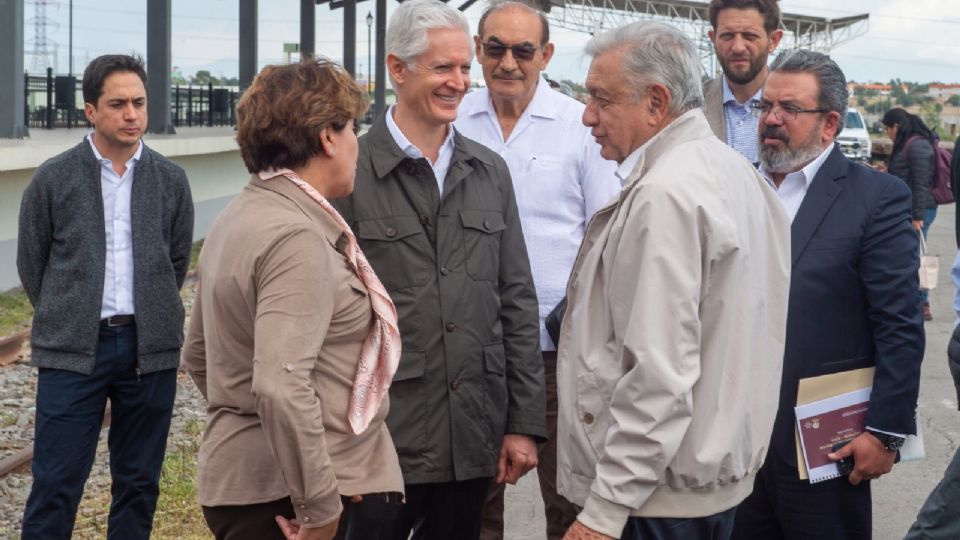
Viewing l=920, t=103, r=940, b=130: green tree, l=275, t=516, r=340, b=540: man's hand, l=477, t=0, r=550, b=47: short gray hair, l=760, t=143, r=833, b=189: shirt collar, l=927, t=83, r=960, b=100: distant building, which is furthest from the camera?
l=927, t=83, r=960, b=100: distant building

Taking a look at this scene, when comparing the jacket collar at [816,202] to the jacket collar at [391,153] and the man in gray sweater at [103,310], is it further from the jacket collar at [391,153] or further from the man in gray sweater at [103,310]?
the man in gray sweater at [103,310]

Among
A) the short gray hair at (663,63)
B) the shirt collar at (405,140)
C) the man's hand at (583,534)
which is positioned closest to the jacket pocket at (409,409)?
the shirt collar at (405,140)

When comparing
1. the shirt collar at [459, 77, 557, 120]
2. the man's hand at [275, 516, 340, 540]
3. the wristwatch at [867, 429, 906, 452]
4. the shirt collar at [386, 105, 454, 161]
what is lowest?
the man's hand at [275, 516, 340, 540]

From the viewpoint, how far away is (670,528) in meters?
3.08

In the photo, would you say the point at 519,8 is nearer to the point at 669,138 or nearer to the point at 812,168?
the point at 812,168

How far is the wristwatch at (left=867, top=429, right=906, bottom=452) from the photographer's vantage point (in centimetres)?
386

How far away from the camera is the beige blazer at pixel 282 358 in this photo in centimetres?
293

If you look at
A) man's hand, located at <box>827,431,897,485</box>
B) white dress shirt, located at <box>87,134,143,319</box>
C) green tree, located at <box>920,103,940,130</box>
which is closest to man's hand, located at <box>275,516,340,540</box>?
Answer: man's hand, located at <box>827,431,897,485</box>

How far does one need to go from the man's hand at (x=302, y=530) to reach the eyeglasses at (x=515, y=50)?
217 centimetres

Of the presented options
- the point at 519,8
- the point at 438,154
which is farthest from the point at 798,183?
the point at 519,8

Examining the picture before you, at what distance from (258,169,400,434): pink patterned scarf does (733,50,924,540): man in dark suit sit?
1331 mm

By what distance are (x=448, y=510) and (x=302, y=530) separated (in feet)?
3.20

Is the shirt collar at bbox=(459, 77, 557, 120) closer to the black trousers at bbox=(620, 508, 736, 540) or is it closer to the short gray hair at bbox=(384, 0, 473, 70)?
the short gray hair at bbox=(384, 0, 473, 70)

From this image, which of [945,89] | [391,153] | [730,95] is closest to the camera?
[391,153]
